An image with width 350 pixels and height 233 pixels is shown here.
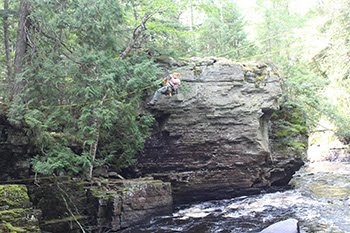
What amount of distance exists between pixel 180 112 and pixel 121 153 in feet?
8.89

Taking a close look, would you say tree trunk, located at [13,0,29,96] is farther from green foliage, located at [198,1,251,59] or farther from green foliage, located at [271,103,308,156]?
green foliage, located at [271,103,308,156]

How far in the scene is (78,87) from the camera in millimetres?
7672

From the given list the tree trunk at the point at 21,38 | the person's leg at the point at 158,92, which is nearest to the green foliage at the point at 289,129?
the person's leg at the point at 158,92

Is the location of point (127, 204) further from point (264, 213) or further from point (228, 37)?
point (228, 37)

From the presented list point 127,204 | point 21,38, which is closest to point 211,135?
point 127,204

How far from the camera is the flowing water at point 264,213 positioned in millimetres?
7113

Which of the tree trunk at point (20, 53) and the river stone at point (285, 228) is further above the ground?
the tree trunk at point (20, 53)

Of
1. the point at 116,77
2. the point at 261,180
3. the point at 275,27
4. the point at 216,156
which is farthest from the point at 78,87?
the point at 275,27

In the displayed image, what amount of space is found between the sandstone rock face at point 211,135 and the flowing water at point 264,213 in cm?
89

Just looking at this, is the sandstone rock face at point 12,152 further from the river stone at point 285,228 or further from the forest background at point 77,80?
the river stone at point 285,228

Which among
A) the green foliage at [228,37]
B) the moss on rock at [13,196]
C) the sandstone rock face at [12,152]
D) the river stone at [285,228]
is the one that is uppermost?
the green foliage at [228,37]

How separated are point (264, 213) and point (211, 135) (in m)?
3.46

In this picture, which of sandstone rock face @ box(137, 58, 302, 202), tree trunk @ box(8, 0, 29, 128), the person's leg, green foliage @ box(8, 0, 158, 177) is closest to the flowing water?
sandstone rock face @ box(137, 58, 302, 202)

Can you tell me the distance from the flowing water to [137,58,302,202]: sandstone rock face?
0.89 meters
